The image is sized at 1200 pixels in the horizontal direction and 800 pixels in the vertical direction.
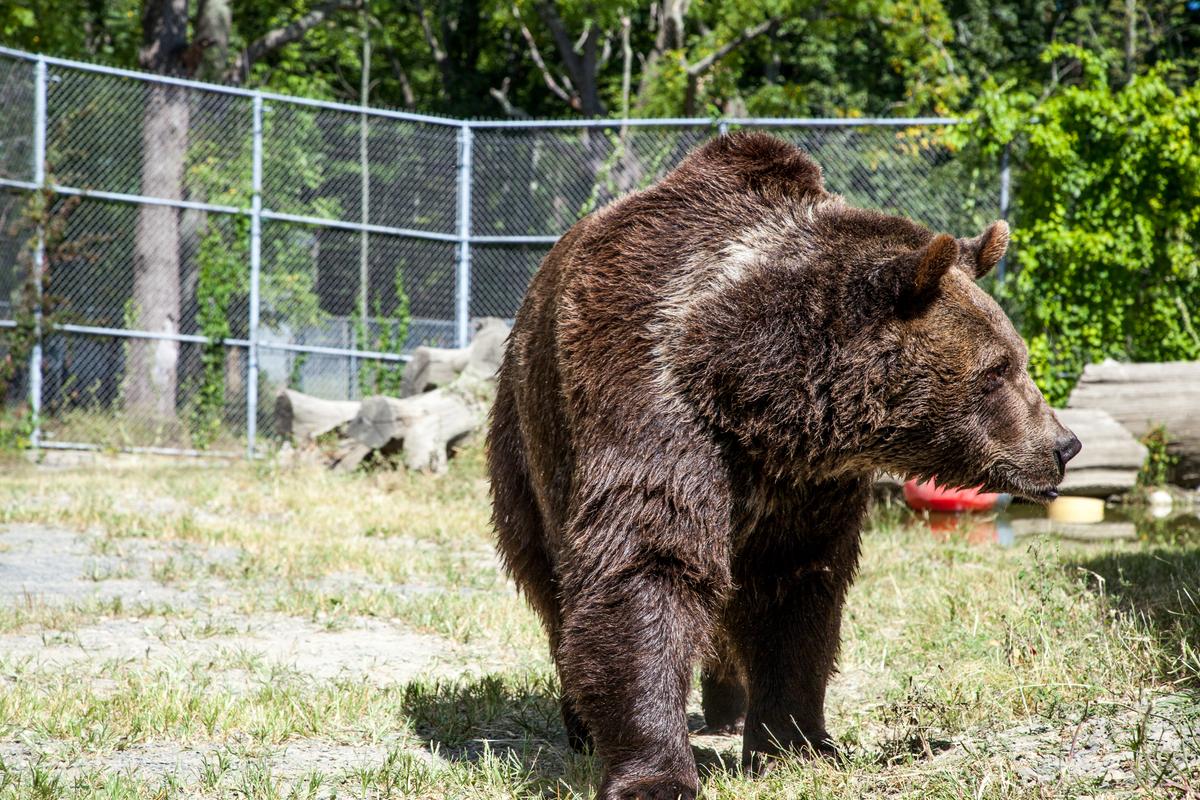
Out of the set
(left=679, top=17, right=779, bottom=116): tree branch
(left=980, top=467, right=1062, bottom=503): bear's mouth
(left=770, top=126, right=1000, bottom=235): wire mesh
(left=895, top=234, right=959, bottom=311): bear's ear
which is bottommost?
(left=980, top=467, right=1062, bottom=503): bear's mouth

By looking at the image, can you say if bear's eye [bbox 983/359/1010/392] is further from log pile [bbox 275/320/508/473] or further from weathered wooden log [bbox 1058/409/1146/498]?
log pile [bbox 275/320/508/473]

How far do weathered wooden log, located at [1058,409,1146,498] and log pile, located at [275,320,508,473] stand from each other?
4766 millimetres

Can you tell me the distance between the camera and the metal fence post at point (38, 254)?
11906 millimetres

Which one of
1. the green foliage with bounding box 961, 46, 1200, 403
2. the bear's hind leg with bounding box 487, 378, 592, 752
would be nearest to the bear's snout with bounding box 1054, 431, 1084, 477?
the bear's hind leg with bounding box 487, 378, 592, 752

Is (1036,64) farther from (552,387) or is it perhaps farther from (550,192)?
(552,387)

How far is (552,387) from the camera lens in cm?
375

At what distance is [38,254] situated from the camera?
39.9 feet

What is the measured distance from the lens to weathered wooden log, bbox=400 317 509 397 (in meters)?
12.0

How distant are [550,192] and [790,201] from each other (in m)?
10.3

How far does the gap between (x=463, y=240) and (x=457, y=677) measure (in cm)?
902

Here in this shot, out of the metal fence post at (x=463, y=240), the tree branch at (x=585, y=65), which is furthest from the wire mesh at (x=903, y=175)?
the tree branch at (x=585, y=65)

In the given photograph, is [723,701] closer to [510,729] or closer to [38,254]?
[510,729]

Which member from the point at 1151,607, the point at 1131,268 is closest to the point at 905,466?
the point at 1151,607

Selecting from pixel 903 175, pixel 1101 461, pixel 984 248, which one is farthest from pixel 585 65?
pixel 984 248
